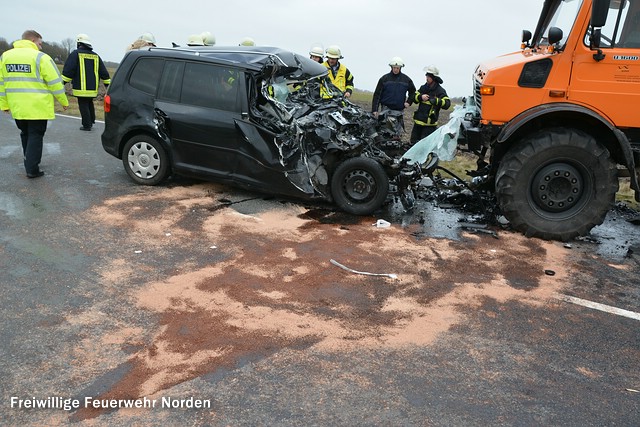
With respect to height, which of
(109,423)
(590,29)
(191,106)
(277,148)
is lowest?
(109,423)

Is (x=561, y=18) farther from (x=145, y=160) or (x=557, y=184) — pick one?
(x=145, y=160)

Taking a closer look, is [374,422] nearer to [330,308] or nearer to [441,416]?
[441,416]

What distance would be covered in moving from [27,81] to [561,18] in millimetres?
6950

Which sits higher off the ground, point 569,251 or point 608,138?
point 608,138

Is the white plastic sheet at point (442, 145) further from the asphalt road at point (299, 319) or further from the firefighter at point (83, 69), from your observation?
the firefighter at point (83, 69)

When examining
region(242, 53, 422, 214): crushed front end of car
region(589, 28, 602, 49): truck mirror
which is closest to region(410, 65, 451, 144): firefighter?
region(242, 53, 422, 214): crushed front end of car

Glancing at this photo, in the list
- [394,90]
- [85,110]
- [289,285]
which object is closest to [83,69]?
[85,110]

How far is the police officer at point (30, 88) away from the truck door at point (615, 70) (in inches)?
263

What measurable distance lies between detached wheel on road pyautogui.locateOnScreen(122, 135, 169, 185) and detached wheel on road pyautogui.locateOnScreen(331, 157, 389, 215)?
2416mm

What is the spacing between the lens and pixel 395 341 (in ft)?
12.7

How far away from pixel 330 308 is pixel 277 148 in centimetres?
291

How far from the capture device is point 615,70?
563 cm

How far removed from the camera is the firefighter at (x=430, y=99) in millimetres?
9405

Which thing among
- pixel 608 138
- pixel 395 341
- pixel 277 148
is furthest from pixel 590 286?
pixel 277 148
